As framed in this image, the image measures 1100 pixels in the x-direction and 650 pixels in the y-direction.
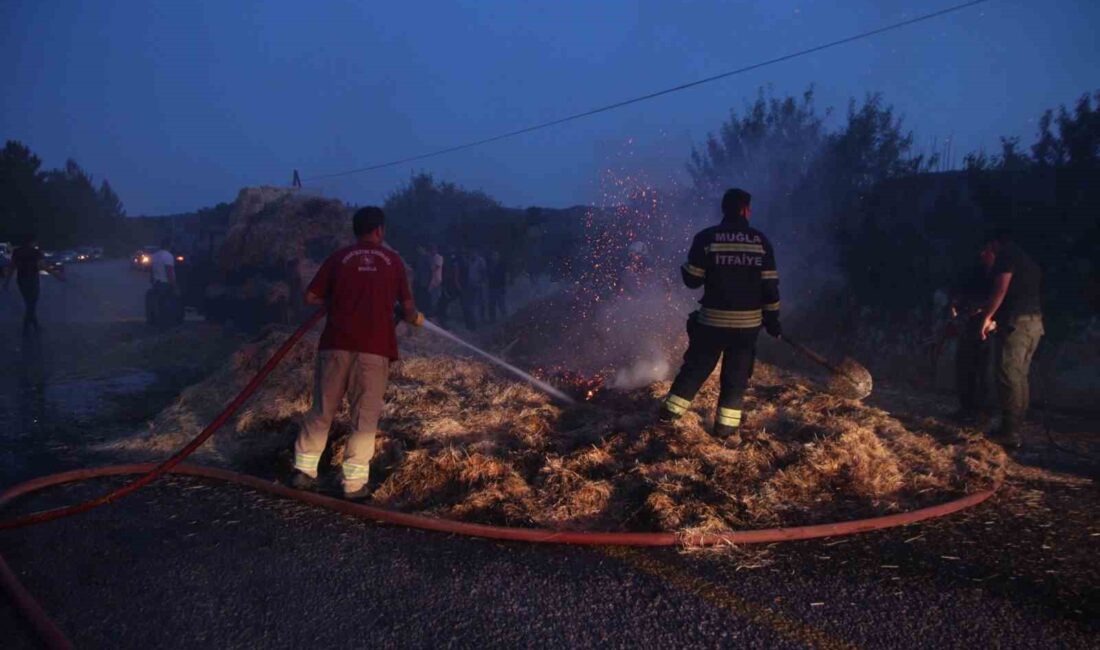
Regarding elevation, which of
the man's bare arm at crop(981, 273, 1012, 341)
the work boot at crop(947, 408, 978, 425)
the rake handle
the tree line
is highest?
the tree line

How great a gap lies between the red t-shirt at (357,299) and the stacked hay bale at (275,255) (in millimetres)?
8191

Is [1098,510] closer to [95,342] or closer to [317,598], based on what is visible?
[317,598]

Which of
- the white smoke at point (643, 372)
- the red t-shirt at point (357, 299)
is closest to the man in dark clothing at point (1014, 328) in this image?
the white smoke at point (643, 372)

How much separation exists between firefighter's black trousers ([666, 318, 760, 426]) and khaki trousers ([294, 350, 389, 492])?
2155 mm

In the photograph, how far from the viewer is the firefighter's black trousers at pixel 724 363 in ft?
18.1

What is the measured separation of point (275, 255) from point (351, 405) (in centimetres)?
Answer: 936

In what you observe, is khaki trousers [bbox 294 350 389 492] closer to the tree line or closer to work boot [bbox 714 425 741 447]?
work boot [bbox 714 425 741 447]

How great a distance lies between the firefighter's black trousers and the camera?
5531 mm

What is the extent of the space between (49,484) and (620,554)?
3.72m

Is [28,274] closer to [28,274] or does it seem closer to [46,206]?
[28,274]

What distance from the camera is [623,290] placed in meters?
10.2

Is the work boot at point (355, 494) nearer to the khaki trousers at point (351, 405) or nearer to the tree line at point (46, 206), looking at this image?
the khaki trousers at point (351, 405)

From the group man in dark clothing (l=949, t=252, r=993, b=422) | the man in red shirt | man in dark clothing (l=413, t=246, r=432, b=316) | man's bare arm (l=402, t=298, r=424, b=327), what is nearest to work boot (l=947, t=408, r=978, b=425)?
man in dark clothing (l=949, t=252, r=993, b=422)

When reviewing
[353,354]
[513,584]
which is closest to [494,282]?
[353,354]
